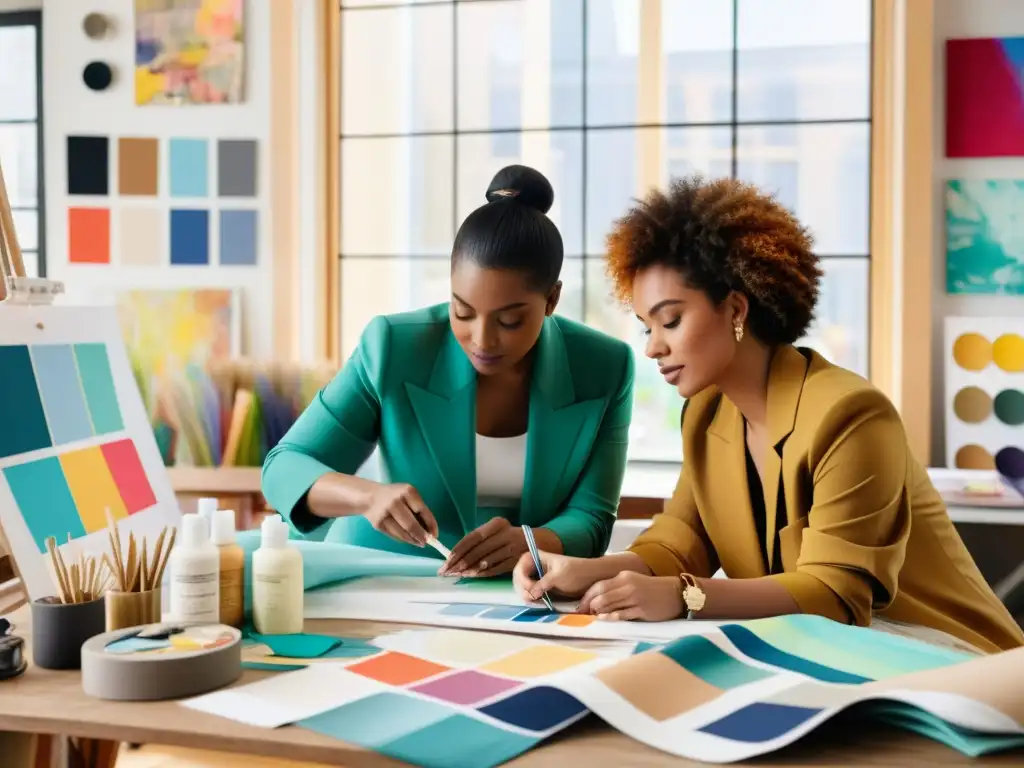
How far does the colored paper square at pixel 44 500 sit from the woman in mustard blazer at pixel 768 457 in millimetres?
651

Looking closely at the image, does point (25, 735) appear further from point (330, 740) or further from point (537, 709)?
point (537, 709)

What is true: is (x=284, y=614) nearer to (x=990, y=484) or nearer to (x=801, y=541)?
(x=801, y=541)

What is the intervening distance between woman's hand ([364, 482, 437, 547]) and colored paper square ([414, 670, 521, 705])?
483 millimetres

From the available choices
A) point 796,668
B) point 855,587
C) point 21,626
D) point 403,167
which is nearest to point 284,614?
point 21,626

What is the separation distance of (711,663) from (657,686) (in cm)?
9

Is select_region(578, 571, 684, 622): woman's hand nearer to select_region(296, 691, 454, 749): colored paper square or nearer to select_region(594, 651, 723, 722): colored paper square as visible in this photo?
select_region(594, 651, 723, 722): colored paper square

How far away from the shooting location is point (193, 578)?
3.91 feet

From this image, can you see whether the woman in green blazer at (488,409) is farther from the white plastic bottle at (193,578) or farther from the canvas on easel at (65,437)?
the white plastic bottle at (193,578)

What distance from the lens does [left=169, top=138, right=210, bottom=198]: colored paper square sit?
3840mm

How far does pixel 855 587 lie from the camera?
142 centimetres

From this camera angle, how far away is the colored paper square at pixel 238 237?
381cm

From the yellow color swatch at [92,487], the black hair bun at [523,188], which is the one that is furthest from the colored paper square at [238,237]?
the yellow color swatch at [92,487]

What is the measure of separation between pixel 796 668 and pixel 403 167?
123 inches

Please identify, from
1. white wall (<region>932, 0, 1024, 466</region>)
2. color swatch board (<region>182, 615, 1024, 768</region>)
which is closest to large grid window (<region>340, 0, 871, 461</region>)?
white wall (<region>932, 0, 1024, 466</region>)
